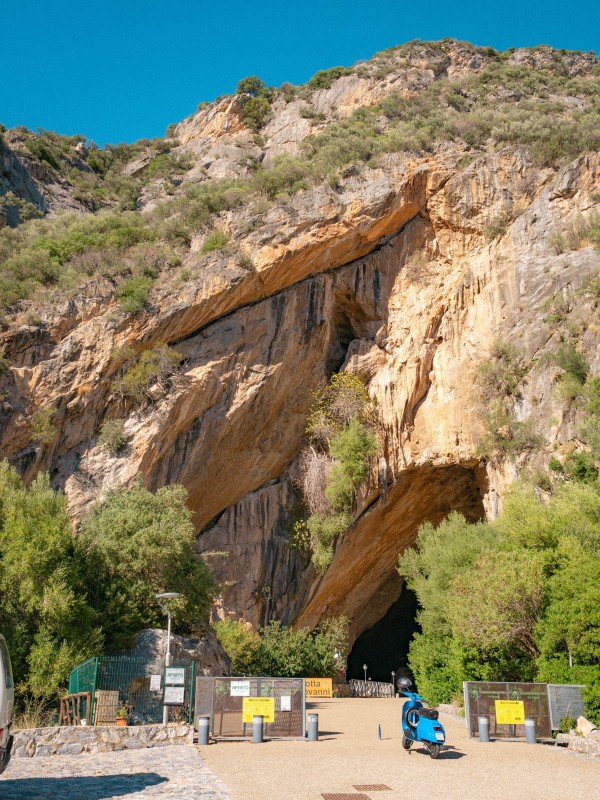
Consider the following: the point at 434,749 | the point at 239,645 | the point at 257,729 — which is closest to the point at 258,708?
the point at 257,729

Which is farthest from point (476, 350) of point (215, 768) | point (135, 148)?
point (135, 148)

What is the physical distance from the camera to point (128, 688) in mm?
14773

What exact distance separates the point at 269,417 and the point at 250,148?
2635cm

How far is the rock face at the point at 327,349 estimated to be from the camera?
24.9 meters

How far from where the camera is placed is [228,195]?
31453mm

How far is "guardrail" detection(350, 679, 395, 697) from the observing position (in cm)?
3303

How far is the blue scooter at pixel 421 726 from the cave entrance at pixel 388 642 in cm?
2853

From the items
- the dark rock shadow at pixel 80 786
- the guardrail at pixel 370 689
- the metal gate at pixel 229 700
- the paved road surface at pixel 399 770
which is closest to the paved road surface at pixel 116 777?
the dark rock shadow at pixel 80 786

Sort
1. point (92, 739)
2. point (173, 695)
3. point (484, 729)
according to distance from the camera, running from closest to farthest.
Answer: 1. point (92, 739)
2. point (484, 729)
3. point (173, 695)

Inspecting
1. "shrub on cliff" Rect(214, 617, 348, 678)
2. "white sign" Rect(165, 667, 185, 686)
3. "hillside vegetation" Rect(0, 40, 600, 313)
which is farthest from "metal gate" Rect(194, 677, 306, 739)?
"hillside vegetation" Rect(0, 40, 600, 313)

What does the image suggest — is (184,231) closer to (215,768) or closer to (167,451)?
(167,451)

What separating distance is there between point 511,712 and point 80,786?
8.81 metres

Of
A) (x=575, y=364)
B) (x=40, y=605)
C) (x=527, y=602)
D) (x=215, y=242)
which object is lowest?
(x=40, y=605)

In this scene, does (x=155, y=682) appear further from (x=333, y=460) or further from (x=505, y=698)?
(x=333, y=460)
